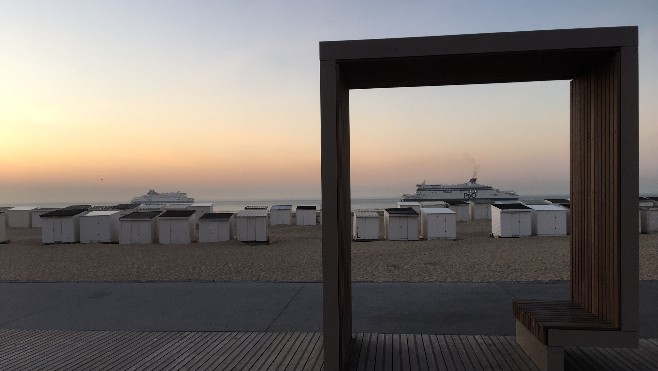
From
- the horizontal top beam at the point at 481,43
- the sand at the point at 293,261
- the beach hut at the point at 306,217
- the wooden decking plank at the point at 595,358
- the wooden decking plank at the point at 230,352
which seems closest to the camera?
the horizontal top beam at the point at 481,43

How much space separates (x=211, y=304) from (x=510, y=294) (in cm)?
495

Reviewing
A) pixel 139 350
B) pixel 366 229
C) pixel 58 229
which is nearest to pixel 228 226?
pixel 366 229

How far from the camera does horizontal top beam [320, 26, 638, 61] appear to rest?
4336mm

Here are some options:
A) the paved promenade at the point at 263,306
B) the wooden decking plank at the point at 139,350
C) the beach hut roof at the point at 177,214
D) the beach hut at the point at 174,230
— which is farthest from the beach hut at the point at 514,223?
the wooden decking plank at the point at 139,350

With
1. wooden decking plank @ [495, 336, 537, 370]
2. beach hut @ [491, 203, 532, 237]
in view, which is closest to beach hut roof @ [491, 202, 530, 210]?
beach hut @ [491, 203, 532, 237]

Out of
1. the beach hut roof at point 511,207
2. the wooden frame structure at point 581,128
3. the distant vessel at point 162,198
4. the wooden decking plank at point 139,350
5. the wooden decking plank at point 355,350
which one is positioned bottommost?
the distant vessel at point 162,198

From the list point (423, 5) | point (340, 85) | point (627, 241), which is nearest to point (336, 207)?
point (340, 85)

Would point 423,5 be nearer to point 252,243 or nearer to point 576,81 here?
point 576,81

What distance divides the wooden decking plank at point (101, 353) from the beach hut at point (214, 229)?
49.0ft

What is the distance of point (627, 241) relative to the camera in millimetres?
4344

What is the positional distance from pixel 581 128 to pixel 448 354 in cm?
281

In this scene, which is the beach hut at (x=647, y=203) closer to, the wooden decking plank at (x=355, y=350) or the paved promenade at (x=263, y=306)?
the paved promenade at (x=263, y=306)

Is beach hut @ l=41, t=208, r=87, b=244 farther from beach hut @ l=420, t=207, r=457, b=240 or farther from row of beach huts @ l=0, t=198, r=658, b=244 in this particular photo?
beach hut @ l=420, t=207, r=457, b=240

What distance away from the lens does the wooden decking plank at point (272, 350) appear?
16.2ft
